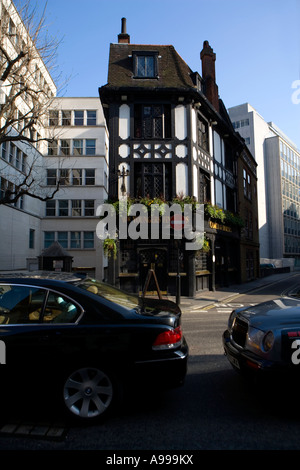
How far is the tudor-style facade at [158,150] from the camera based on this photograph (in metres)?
16.2

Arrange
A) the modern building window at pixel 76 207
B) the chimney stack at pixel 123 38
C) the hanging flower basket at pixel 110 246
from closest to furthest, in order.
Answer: the hanging flower basket at pixel 110 246
the chimney stack at pixel 123 38
the modern building window at pixel 76 207

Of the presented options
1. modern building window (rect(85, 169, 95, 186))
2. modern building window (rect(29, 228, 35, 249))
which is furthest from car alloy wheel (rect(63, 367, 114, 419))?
modern building window (rect(85, 169, 95, 186))

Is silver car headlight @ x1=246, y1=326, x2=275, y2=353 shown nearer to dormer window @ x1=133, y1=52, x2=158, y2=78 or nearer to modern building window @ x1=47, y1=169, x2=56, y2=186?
dormer window @ x1=133, y1=52, x2=158, y2=78

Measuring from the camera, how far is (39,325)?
11.0ft

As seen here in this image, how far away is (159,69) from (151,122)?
390 centimetres

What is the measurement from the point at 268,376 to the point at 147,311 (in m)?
1.51

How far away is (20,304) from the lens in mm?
3516

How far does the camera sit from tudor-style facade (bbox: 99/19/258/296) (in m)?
16.2

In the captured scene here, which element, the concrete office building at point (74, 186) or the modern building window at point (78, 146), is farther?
the modern building window at point (78, 146)

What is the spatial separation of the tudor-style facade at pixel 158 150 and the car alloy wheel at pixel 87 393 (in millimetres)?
12321

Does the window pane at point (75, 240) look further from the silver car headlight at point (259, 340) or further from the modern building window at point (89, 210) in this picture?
the silver car headlight at point (259, 340)

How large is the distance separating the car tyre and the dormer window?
18086 millimetres

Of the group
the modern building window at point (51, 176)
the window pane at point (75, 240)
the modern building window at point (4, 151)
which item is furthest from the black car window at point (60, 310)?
the modern building window at point (51, 176)
